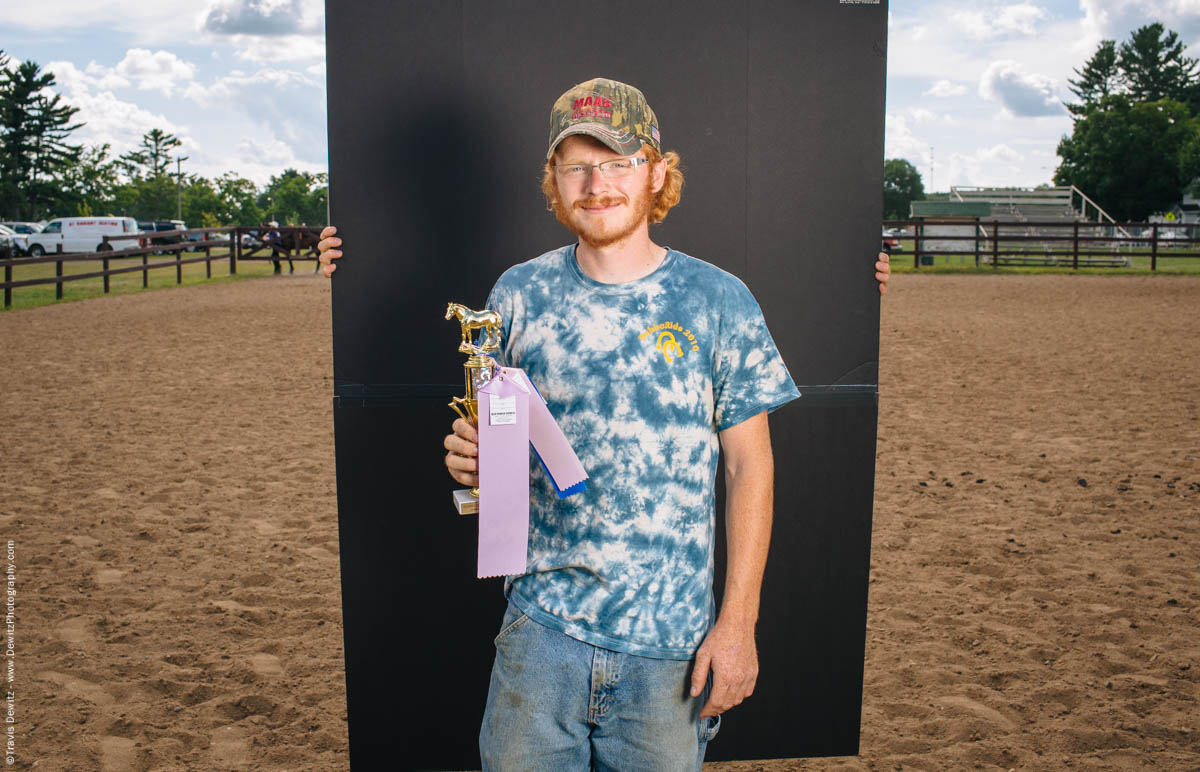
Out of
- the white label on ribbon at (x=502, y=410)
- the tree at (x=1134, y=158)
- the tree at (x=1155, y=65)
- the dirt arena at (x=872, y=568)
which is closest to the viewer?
the white label on ribbon at (x=502, y=410)

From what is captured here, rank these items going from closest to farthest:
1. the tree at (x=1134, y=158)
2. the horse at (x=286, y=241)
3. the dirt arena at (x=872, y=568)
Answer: the dirt arena at (x=872, y=568) < the horse at (x=286, y=241) < the tree at (x=1134, y=158)

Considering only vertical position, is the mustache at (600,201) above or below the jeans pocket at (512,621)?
above

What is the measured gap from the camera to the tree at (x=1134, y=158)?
5325cm

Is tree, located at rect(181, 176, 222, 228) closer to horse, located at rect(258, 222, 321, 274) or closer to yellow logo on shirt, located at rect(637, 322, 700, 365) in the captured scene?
horse, located at rect(258, 222, 321, 274)

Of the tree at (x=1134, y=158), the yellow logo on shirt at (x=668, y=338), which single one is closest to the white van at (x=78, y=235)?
the yellow logo on shirt at (x=668, y=338)

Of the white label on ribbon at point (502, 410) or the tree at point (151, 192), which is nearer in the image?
the white label on ribbon at point (502, 410)

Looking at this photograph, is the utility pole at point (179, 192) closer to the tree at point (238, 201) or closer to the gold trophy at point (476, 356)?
the tree at point (238, 201)

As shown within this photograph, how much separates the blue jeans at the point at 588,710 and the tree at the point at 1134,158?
60.3 metres

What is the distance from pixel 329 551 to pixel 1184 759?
3829 mm

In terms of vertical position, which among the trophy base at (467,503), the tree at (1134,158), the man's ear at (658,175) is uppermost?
the tree at (1134,158)

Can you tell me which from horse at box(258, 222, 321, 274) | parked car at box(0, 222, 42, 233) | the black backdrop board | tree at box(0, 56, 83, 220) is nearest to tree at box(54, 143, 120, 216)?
tree at box(0, 56, 83, 220)

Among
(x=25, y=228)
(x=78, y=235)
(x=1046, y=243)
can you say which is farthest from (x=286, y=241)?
(x=25, y=228)

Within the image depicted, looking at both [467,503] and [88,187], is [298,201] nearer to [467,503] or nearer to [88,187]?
[88,187]

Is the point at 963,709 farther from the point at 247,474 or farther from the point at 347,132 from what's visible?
the point at 247,474
